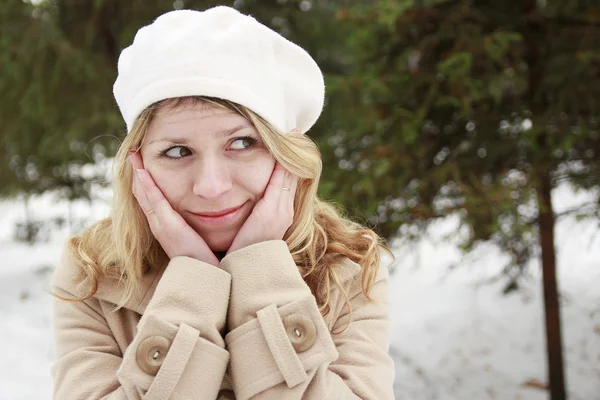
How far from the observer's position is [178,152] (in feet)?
5.28

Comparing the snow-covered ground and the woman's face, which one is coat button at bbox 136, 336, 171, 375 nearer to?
the woman's face

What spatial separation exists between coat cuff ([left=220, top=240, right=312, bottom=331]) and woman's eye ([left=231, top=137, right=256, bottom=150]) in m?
0.29

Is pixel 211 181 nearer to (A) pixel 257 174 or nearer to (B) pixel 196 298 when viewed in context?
(A) pixel 257 174

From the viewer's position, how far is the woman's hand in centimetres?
164

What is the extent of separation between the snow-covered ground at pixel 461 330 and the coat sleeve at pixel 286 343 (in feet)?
8.43

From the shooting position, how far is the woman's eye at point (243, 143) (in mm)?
1626

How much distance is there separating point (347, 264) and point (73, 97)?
425 cm

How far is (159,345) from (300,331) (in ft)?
1.21

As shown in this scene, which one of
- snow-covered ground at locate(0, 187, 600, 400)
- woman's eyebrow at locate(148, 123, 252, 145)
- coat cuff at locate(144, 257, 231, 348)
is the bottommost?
snow-covered ground at locate(0, 187, 600, 400)

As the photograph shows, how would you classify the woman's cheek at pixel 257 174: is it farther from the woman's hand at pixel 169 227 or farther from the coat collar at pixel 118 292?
the coat collar at pixel 118 292

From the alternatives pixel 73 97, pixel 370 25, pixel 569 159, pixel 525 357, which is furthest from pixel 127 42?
pixel 525 357

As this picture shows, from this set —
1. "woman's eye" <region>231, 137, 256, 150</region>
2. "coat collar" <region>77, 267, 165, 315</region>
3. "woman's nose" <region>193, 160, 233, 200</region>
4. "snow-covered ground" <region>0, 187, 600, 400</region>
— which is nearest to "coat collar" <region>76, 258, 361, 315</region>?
"coat collar" <region>77, 267, 165, 315</region>

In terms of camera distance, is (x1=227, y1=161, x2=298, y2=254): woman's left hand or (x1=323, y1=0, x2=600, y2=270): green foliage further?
(x1=323, y1=0, x2=600, y2=270): green foliage

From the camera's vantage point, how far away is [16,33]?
486 centimetres
